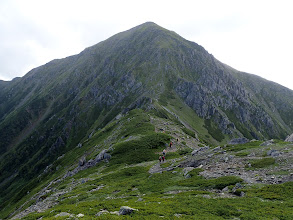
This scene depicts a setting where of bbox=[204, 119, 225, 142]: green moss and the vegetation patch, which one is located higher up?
the vegetation patch

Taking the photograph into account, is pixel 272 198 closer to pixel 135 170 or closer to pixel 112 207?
pixel 112 207

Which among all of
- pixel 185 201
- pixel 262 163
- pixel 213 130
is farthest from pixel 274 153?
pixel 213 130

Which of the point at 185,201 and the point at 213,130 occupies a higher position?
the point at 185,201

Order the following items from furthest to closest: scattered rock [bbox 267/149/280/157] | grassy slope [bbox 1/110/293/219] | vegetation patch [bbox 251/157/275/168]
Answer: scattered rock [bbox 267/149/280/157], vegetation patch [bbox 251/157/275/168], grassy slope [bbox 1/110/293/219]

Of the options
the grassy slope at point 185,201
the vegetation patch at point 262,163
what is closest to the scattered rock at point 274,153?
the vegetation patch at point 262,163

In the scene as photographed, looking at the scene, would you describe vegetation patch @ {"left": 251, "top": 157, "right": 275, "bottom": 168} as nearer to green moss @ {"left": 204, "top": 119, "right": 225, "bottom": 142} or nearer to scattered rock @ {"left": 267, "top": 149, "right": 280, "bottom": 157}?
scattered rock @ {"left": 267, "top": 149, "right": 280, "bottom": 157}

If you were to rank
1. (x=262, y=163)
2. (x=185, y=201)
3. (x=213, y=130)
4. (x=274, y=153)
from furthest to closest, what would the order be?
(x=213, y=130), (x=274, y=153), (x=262, y=163), (x=185, y=201)

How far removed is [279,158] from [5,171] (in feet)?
822

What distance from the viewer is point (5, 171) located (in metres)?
197

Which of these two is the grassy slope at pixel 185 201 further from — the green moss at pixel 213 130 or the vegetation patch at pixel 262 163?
the green moss at pixel 213 130

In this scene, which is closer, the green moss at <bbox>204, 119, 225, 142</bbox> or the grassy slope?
the grassy slope

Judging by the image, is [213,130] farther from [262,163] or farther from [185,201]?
[185,201]

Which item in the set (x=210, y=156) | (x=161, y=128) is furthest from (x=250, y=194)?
(x=161, y=128)

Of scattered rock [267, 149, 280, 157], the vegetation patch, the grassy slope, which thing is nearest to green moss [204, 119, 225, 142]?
scattered rock [267, 149, 280, 157]
